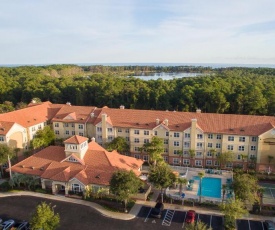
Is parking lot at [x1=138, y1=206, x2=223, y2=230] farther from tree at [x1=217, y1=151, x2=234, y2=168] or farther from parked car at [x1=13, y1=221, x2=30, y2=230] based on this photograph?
tree at [x1=217, y1=151, x2=234, y2=168]

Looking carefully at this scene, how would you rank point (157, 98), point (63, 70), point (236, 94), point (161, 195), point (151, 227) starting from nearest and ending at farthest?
point (151, 227) → point (161, 195) → point (236, 94) → point (157, 98) → point (63, 70)

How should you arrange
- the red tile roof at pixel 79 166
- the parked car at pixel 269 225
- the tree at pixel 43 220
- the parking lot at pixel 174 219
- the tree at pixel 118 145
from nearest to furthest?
the tree at pixel 43 220 → the parked car at pixel 269 225 → the parking lot at pixel 174 219 → the red tile roof at pixel 79 166 → the tree at pixel 118 145

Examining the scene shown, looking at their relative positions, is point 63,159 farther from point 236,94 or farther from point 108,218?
point 236,94

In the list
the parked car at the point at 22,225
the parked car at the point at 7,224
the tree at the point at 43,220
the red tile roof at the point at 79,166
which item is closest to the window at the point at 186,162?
the red tile roof at the point at 79,166

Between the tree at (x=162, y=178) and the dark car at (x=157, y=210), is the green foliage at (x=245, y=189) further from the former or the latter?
the dark car at (x=157, y=210)

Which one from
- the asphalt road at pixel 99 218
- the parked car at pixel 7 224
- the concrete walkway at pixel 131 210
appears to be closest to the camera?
the parked car at pixel 7 224

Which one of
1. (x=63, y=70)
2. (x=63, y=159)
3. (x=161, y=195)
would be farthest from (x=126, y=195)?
(x=63, y=70)

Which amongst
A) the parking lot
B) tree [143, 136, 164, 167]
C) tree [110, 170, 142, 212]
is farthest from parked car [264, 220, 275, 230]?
tree [143, 136, 164, 167]
